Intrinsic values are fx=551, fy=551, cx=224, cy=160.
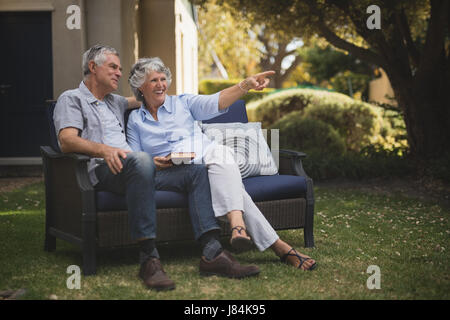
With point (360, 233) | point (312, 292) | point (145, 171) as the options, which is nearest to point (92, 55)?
point (145, 171)

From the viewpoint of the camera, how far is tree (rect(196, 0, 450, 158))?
281 inches

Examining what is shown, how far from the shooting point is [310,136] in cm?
866

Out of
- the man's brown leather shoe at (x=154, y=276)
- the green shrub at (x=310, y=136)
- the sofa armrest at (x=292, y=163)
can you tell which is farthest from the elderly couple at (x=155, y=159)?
the green shrub at (x=310, y=136)

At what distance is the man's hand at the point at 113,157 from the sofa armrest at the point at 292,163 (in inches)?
54.1

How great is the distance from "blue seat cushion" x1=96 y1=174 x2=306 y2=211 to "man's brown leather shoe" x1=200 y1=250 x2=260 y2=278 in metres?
0.42

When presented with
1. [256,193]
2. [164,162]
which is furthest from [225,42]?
[164,162]

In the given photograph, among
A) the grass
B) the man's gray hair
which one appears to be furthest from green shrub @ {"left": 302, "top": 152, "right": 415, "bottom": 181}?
the man's gray hair

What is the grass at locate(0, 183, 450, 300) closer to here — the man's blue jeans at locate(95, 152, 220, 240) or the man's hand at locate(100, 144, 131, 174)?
→ the man's blue jeans at locate(95, 152, 220, 240)

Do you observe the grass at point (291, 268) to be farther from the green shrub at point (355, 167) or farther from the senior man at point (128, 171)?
the green shrub at point (355, 167)

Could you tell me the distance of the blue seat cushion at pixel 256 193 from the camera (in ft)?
10.8

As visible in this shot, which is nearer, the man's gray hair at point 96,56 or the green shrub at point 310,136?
the man's gray hair at point 96,56

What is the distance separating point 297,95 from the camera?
9.91 m

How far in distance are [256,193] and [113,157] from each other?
100cm

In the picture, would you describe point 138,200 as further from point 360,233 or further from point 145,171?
point 360,233
